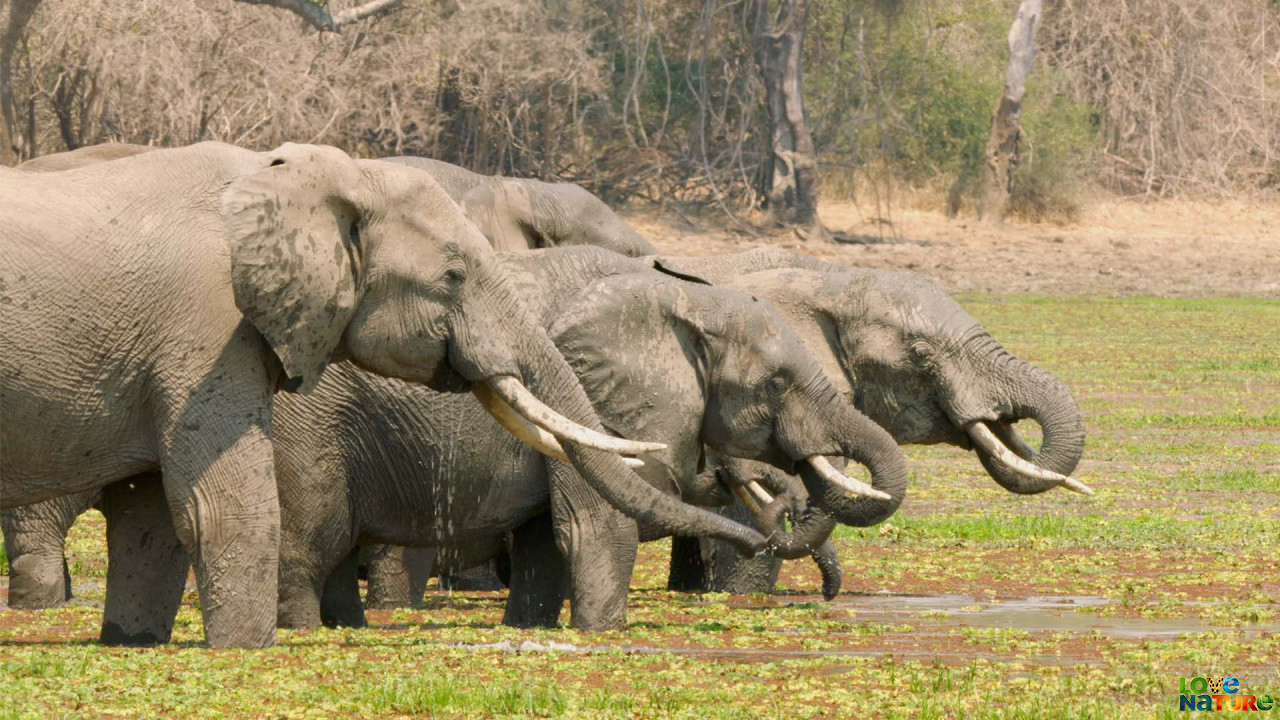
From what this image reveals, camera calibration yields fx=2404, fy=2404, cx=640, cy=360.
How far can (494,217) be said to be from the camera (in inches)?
539

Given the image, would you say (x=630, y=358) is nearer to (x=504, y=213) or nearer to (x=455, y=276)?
(x=455, y=276)

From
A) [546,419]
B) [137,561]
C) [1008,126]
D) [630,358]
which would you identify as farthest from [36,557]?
[1008,126]

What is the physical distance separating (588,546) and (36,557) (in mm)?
2821

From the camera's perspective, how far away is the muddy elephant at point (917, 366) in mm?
11305

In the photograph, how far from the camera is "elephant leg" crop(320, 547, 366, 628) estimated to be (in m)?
9.35

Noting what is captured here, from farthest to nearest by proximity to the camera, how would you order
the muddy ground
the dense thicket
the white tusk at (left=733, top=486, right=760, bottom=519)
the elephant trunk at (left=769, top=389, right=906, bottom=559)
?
the muddy ground
the dense thicket
the white tusk at (left=733, top=486, right=760, bottom=519)
the elephant trunk at (left=769, top=389, right=906, bottom=559)

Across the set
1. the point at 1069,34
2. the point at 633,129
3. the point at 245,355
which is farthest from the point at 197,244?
the point at 1069,34

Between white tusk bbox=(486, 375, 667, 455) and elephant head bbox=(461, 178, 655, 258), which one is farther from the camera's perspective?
elephant head bbox=(461, 178, 655, 258)

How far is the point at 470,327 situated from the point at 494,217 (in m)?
5.67

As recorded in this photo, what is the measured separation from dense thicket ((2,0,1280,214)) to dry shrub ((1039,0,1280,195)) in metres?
0.05

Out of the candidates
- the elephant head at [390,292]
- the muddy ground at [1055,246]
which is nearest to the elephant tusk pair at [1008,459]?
the elephant head at [390,292]

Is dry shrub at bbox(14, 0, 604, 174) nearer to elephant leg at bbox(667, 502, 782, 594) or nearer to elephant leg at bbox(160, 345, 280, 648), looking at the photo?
elephant leg at bbox(667, 502, 782, 594)

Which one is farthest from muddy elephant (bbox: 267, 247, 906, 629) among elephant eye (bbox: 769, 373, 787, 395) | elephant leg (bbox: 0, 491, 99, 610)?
elephant leg (bbox: 0, 491, 99, 610)

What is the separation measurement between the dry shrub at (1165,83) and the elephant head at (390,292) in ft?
106
